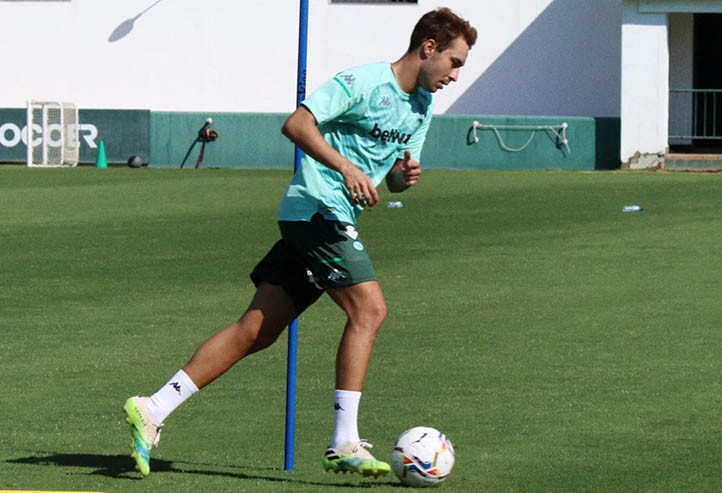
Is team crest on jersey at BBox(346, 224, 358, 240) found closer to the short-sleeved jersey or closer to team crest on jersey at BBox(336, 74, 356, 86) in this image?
the short-sleeved jersey

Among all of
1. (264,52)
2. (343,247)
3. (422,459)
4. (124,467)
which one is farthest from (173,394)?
(264,52)

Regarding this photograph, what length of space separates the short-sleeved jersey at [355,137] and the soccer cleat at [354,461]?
3.19 feet

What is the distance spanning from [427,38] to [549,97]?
116 feet

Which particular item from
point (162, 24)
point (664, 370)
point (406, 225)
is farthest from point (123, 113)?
point (664, 370)

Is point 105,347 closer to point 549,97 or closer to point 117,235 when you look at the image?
point 117,235

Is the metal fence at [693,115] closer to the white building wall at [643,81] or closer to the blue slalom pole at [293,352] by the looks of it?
the white building wall at [643,81]

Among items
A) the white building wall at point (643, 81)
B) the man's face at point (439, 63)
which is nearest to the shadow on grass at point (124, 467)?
the man's face at point (439, 63)

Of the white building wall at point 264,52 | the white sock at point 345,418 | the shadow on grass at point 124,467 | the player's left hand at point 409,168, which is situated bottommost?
the shadow on grass at point 124,467

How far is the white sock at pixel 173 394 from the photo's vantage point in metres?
6.87

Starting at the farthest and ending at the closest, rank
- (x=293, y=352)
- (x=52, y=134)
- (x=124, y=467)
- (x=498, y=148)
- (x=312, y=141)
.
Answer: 1. (x=52, y=134)
2. (x=498, y=148)
3. (x=293, y=352)
4. (x=124, y=467)
5. (x=312, y=141)

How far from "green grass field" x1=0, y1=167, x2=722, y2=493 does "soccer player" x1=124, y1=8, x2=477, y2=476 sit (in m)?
0.30

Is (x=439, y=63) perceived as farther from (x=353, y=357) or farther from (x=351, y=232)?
(x=353, y=357)

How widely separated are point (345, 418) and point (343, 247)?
0.72 meters

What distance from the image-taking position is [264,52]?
43.3 metres
